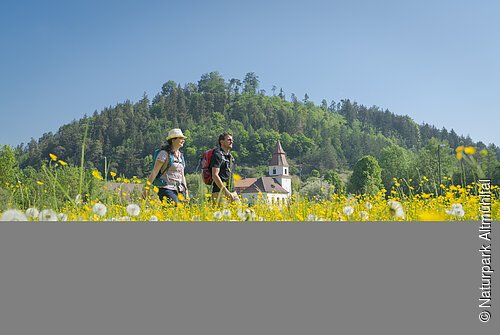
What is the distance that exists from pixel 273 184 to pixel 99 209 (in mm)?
1097

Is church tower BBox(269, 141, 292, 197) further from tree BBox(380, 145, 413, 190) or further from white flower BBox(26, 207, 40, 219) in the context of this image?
white flower BBox(26, 207, 40, 219)

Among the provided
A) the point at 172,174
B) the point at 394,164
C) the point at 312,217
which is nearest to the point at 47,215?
the point at 172,174

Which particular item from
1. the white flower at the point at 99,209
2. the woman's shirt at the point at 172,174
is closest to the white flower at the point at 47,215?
the white flower at the point at 99,209

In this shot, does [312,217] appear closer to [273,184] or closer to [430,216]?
[273,184]

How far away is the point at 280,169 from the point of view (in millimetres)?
3477

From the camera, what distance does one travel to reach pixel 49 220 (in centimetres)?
277

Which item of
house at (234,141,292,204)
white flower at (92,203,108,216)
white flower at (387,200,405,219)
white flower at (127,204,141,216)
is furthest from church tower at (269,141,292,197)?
white flower at (92,203,108,216)
